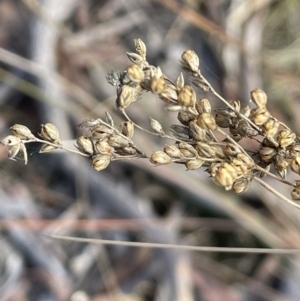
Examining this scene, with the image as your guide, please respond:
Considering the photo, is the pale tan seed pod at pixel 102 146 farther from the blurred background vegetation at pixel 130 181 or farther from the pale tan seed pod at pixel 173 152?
the blurred background vegetation at pixel 130 181

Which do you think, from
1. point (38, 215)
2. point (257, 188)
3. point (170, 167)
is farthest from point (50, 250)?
point (257, 188)

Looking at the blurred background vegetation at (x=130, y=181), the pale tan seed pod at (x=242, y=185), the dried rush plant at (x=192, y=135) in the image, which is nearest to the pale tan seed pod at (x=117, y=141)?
the dried rush plant at (x=192, y=135)

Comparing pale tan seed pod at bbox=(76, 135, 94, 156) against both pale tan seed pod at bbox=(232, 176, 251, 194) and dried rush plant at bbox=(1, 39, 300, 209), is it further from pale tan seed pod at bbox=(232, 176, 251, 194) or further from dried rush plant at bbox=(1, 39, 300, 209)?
pale tan seed pod at bbox=(232, 176, 251, 194)

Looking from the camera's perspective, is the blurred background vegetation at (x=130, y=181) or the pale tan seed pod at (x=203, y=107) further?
the blurred background vegetation at (x=130, y=181)

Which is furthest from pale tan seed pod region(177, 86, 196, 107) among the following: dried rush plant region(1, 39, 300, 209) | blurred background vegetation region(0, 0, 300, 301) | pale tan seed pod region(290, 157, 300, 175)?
Answer: blurred background vegetation region(0, 0, 300, 301)

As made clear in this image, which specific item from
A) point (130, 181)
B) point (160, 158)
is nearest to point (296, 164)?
point (160, 158)

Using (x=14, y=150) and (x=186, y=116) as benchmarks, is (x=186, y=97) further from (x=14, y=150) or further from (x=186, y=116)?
(x=14, y=150)

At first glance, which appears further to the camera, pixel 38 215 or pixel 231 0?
pixel 231 0

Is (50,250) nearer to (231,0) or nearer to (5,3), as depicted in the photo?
(5,3)
